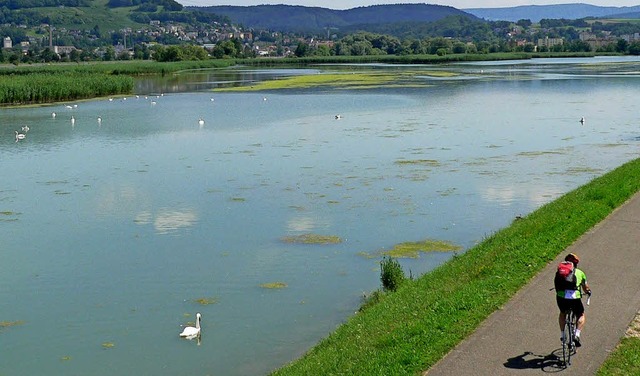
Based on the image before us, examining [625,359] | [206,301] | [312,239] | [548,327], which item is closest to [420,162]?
[312,239]

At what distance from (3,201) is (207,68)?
11965cm

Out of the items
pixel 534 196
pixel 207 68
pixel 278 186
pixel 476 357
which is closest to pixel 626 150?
pixel 534 196

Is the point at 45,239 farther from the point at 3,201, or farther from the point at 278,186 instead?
the point at 278,186

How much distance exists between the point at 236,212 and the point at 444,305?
41.0 feet

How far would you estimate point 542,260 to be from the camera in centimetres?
1391

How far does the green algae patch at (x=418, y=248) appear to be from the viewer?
62.7 feet


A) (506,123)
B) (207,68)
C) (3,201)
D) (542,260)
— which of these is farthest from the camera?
(207,68)

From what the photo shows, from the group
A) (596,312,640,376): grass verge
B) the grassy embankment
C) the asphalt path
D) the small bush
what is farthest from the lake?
(596,312,640,376): grass verge

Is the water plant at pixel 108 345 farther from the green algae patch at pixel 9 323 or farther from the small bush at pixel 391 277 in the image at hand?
the small bush at pixel 391 277

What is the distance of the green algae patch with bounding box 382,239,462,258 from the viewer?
1911cm

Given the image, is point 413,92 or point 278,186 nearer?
point 278,186

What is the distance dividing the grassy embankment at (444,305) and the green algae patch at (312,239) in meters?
4.39

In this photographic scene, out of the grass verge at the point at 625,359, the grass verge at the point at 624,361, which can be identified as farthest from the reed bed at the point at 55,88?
the grass verge at the point at 624,361

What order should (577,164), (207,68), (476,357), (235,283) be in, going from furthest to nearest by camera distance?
(207,68) < (577,164) < (235,283) < (476,357)
